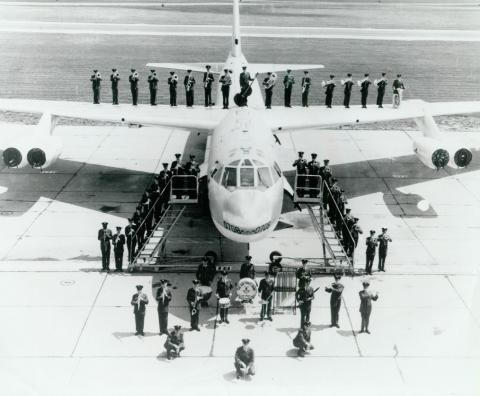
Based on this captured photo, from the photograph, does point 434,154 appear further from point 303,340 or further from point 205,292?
point 303,340

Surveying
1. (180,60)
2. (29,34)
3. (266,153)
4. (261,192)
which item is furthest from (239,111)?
(29,34)

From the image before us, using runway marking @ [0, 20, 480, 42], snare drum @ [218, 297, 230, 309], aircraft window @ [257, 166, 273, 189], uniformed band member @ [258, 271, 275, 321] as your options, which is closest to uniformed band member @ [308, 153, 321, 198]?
aircraft window @ [257, 166, 273, 189]

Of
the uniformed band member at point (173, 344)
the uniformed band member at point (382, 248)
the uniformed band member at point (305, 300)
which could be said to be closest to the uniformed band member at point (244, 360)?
the uniformed band member at point (173, 344)

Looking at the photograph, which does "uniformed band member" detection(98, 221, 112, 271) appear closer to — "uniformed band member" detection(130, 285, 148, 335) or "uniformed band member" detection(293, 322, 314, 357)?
"uniformed band member" detection(130, 285, 148, 335)

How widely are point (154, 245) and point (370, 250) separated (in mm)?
6985

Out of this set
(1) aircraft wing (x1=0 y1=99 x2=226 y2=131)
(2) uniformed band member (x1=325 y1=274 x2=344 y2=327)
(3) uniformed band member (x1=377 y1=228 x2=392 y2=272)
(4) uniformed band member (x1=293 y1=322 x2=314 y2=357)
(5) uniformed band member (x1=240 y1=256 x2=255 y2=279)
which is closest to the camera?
(4) uniformed band member (x1=293 y1=322 x2=314 y2=357)

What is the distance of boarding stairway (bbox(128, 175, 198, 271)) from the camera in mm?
18266

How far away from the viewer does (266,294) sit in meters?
15.3

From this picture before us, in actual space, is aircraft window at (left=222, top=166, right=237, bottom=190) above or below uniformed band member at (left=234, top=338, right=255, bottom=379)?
above

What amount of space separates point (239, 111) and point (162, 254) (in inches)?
241

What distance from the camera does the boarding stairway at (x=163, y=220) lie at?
1827 centimetres

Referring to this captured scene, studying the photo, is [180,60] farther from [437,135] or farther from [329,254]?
[329,254]

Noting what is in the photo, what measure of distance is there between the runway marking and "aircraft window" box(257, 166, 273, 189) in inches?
1891

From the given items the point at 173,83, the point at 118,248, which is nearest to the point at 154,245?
the point at 118,248
